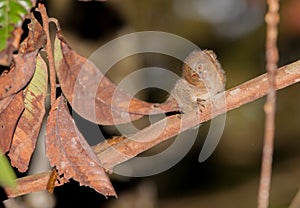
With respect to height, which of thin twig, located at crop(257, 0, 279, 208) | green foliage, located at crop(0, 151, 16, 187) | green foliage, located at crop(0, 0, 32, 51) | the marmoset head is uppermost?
the marmoset head

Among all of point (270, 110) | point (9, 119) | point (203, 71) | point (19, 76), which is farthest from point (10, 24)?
point (203, 71)

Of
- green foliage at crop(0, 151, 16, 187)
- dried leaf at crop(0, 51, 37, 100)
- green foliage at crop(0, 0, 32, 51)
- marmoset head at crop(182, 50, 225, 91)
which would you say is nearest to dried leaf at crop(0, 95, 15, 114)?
dried leaf at crop(0, 51, 37, 100)

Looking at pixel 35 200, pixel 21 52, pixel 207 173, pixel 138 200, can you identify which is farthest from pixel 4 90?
pixel 207 173

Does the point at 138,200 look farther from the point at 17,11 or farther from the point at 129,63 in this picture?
the point at 17,11

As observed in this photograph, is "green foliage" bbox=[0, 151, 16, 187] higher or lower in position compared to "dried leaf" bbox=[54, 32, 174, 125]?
lower

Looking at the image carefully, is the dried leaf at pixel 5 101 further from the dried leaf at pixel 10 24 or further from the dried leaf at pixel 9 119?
the dried leaf at pixel 10 24

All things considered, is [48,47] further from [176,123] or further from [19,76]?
[176,123]

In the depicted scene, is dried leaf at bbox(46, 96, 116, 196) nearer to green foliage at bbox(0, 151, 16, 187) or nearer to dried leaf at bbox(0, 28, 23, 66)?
dried leaf at bbox(0, 28, 23, 66)
